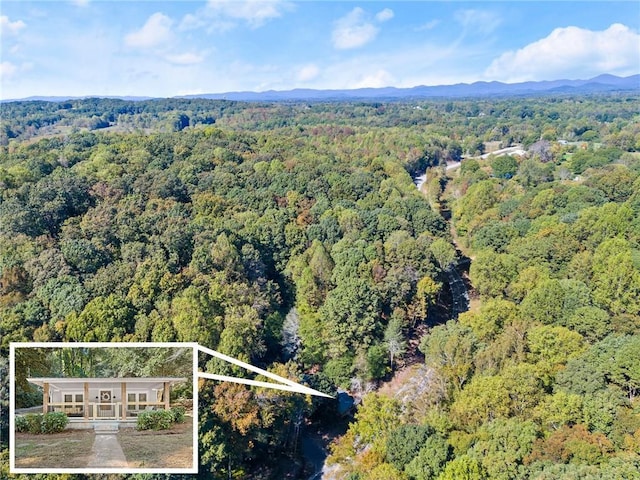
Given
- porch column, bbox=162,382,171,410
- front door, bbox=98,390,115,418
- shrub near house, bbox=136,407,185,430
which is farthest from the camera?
porch column, bbox=162,382,171,410

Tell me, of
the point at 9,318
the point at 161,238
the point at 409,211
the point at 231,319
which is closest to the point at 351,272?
the point at 231,319

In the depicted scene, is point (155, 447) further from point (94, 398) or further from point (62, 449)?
point (62, 449)

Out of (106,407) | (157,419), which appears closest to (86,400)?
(106,407)

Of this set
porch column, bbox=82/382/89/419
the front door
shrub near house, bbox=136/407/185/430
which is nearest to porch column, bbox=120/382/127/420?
the front door

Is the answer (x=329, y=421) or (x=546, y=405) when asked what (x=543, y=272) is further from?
(x=329, y=421)

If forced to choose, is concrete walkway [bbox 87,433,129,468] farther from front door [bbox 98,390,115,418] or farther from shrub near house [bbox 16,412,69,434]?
shrub near house [bbox 16,412,69,434]
